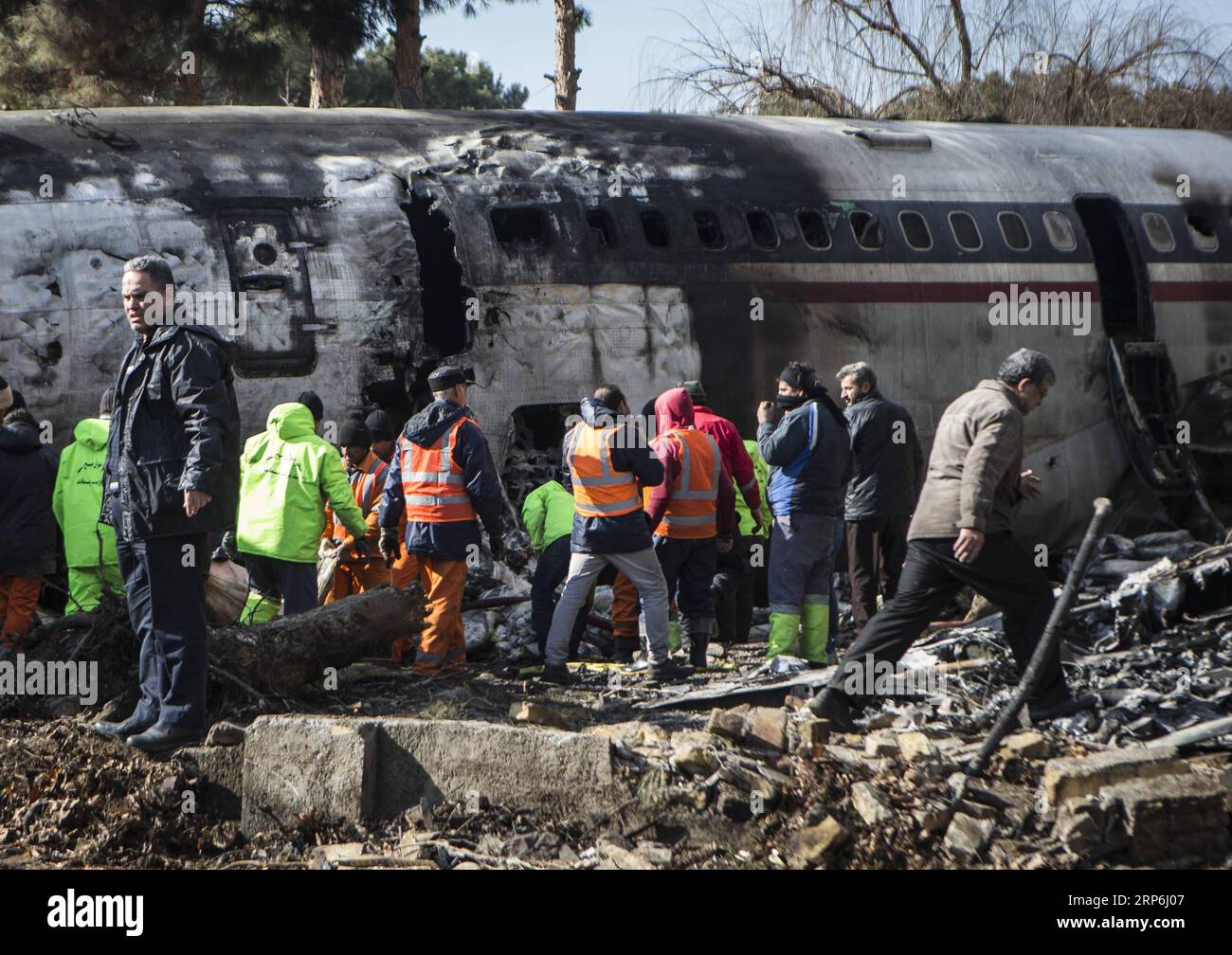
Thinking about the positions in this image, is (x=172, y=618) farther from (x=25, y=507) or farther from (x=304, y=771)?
(x=25, y=507)

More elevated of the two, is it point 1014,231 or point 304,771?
point 1014,231

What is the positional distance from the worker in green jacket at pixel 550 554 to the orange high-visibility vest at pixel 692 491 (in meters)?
0.66

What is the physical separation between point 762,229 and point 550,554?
3929mm

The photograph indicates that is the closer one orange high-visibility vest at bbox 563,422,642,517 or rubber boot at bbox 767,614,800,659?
orange high-visibility vest at bbox 563,422,642,517

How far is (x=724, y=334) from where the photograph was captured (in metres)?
12.0

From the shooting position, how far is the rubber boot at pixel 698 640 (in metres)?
9.66

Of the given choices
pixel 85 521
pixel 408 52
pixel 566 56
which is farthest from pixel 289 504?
pixel 566 56

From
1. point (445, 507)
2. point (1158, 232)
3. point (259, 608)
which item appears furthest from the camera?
point (1158, 232)

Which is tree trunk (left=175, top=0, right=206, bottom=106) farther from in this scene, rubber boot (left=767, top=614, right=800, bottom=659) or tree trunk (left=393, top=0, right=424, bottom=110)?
rubber boot (left=767, top=614, right=800, bottom=659)

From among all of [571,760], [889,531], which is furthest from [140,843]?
[889,531]

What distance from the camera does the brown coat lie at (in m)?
7.11

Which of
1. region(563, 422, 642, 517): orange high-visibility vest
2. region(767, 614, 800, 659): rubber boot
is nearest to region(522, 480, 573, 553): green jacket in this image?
region(563, 422, 642, 517): orange high-visibility vest

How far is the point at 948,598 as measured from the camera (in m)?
7.36

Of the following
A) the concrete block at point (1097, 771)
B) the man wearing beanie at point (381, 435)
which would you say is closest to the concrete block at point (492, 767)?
the concrete block at point (1097, 771)
